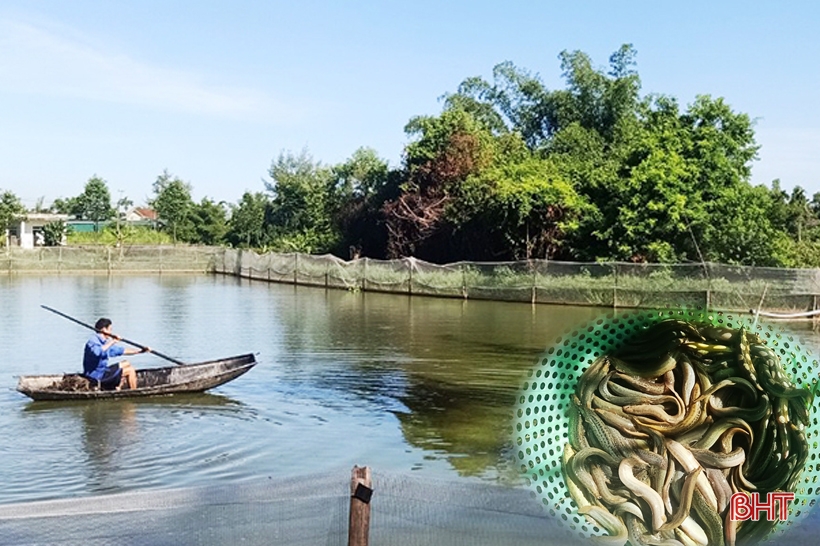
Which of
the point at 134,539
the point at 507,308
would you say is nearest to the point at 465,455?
the point at 134,539

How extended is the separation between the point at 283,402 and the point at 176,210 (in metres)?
57.8

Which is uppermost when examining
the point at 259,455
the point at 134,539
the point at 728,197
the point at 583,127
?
the point at 583,127

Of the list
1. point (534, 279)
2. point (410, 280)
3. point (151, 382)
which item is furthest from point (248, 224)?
point (151, 382)

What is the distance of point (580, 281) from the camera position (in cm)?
2908

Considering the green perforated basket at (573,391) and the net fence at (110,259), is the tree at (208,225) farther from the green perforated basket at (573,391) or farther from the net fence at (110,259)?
the green perforated basket at (573,391)

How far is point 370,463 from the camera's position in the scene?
1029 cm

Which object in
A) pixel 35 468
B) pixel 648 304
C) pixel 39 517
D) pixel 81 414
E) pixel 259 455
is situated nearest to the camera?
pixel 39 517

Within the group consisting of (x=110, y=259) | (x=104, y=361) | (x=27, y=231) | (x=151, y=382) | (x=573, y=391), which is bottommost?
(x=151, y=382)

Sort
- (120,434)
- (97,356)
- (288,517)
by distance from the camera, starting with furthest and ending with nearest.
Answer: (97,356)
(120,434)
(288,517)

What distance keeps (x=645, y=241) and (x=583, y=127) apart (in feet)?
73.9

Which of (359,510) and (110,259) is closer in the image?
(359,510)

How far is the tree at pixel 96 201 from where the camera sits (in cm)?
8494

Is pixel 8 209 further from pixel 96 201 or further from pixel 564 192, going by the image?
pixel 564 192

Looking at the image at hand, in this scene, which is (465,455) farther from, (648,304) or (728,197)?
(728,197)
